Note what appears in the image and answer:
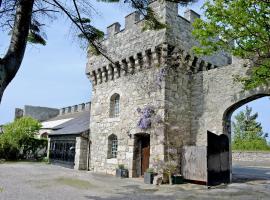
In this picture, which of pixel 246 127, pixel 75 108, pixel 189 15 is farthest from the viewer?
pixel 246 127

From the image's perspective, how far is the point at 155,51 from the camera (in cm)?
1151

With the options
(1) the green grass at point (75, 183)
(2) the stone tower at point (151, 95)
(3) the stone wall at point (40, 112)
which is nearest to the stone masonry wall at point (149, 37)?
(2) the stone tower at point (151, 95)

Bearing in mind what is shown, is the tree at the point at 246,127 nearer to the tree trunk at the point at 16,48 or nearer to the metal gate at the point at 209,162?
the metal gate at the point at 209,162

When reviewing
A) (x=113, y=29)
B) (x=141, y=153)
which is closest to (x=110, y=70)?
(x=113, y=29)

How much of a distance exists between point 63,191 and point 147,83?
5.62 metres

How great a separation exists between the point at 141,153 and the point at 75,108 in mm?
18281

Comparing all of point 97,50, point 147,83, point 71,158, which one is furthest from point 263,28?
point 71,158

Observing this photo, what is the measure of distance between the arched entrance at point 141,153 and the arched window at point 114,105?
7.49 feet

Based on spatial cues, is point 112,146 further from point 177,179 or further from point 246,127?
point 246,127

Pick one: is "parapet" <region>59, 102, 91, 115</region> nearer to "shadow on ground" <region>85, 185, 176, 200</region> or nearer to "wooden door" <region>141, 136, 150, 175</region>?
"wooden door" <region>141, 136, 150, 175</region>

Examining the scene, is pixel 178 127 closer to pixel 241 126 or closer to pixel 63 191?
pixel 63 191

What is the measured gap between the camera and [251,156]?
75.5ft

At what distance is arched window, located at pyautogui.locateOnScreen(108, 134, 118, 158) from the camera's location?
527 inches

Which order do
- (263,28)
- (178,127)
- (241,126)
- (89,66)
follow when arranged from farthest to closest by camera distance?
(241,126)
(89,66)
(178,127)
(263,28)
